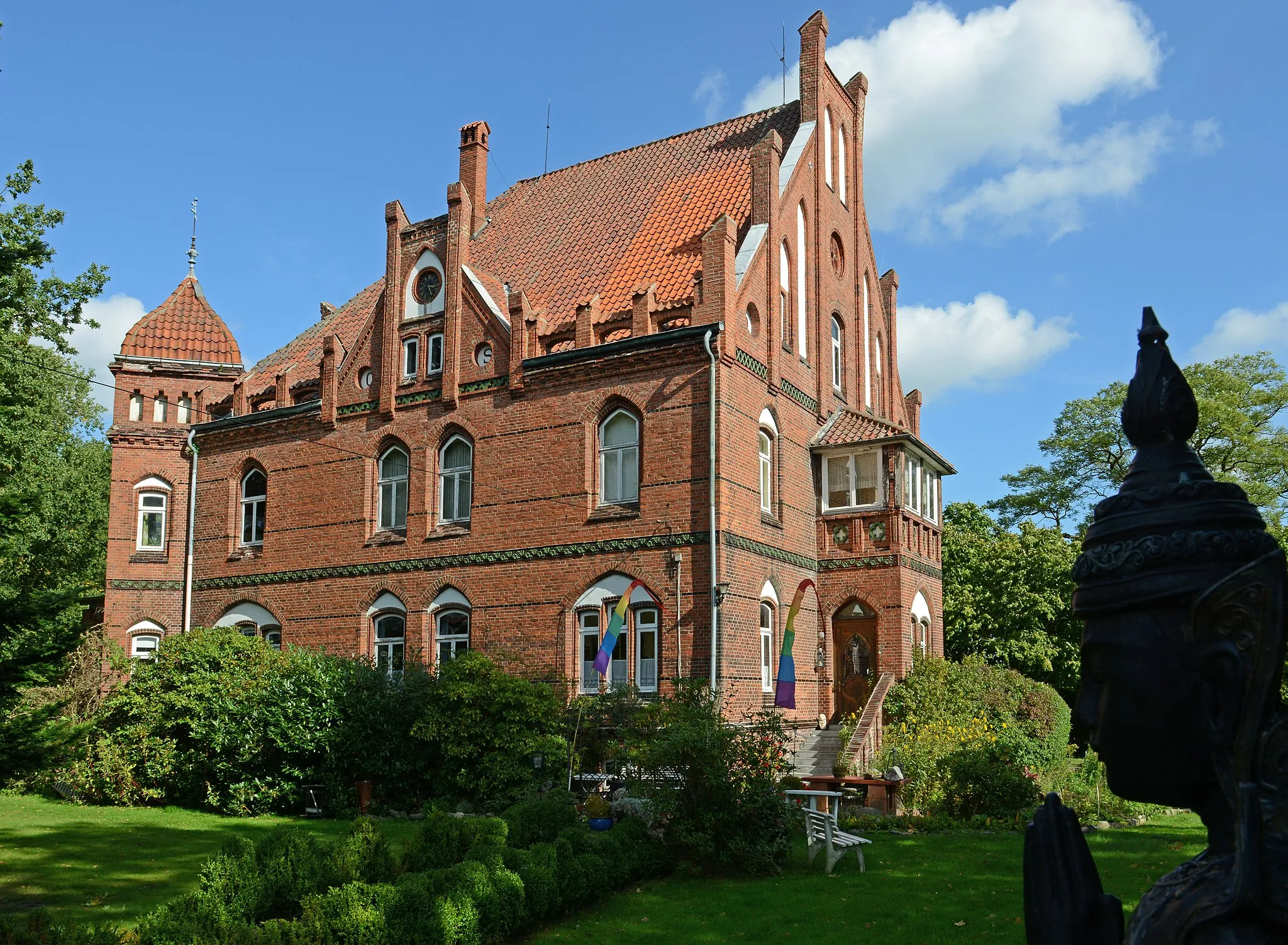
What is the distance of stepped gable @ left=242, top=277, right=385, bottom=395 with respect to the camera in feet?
92.9

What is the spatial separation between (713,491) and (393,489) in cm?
869

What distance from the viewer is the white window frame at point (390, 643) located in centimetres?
2380

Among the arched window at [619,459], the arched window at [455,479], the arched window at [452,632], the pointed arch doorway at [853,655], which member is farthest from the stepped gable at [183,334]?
the pointed arch doorway at [853,655]

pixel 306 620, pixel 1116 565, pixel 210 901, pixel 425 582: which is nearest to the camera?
pixel 1116 565

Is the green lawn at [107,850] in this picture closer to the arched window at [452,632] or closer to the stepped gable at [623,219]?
the arched window at [452,632]

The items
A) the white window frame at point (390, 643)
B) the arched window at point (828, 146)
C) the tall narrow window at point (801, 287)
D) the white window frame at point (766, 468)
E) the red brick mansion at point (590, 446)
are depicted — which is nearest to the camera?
the red brick mansion at point (590, 446)

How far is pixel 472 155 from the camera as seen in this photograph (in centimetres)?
2852

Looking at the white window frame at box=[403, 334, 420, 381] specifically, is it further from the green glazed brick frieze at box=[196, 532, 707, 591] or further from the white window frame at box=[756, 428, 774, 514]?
the white window frame at box=[756, 428, 774, 514]

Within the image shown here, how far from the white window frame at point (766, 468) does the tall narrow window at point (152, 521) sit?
16.5 meters

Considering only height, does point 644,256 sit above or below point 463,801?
above

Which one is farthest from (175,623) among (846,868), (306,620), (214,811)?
(846,868)

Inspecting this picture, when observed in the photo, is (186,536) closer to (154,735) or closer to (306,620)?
(306,620)

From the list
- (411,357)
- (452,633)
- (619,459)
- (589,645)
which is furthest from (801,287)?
(452,633)

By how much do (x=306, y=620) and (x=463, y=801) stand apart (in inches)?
333
